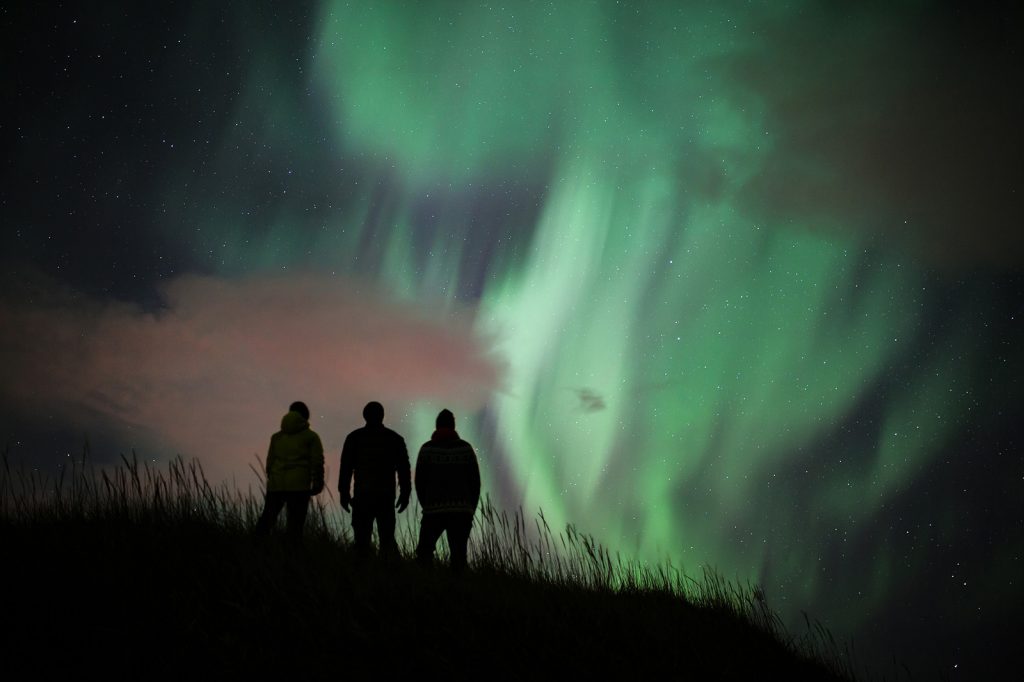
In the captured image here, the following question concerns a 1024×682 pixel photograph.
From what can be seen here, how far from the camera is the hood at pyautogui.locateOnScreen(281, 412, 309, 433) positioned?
10242 mm

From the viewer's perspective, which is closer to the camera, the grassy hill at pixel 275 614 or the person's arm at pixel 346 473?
the grassy hill at pixel 275 614

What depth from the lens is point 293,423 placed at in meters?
10.2

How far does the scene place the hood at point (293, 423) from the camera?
33.6 feet

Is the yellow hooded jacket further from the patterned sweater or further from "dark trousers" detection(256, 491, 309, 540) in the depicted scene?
the patterned sweater

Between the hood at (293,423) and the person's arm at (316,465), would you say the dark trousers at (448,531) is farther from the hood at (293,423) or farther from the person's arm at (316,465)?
the hood at (293,423)

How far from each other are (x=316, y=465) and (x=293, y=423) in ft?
2.18

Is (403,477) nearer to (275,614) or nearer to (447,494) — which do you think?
(447,494)

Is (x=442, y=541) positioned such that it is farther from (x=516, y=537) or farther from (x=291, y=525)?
(x=291, y=525)

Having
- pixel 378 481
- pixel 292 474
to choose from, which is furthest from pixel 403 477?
pixel 292 474

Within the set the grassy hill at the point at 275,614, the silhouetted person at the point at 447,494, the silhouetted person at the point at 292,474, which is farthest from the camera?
the silhouetted person at the point at 447,494

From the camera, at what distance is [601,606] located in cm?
891

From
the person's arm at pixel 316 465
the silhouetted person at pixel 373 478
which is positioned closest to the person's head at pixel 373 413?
the silhouetted person at pixel 373 478

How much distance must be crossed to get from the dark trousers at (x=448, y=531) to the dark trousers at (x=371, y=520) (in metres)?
0.45

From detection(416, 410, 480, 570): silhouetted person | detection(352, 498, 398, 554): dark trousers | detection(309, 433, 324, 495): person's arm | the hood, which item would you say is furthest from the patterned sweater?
the hood
